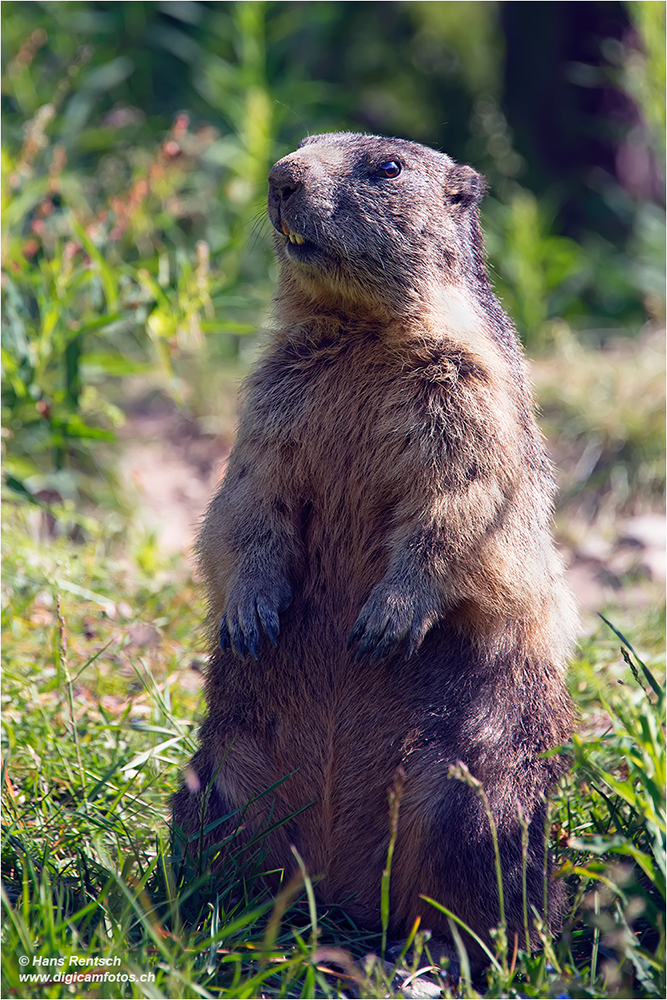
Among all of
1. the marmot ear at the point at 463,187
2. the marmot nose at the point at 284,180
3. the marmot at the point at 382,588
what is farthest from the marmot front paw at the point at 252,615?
the marmot ear at the point at 463,187

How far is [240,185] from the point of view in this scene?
8.83 m

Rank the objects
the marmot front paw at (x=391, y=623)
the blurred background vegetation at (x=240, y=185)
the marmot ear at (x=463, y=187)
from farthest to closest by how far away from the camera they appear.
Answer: the blurred background vegetation at (x=240, y=185) < the marmot ear at (x=463, y=187) < the marmot front paw at (x=391, y=623)

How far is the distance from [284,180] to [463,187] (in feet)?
2.76

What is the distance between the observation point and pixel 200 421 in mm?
8180

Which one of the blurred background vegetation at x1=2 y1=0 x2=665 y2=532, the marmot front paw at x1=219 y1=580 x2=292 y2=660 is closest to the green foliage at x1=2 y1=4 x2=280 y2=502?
the blurred background vegetation at x1=2 y1=0 x2=665 y2=532

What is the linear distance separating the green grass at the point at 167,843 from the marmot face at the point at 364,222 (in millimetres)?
1513

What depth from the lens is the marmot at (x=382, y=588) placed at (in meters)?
3.21

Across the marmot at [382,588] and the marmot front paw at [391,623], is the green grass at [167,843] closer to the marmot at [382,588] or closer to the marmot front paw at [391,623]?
the marmot at [382,588]

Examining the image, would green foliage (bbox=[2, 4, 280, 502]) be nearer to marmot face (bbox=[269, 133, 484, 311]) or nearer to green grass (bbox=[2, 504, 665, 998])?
green grass (bbox=[2, 504, 665, 998])

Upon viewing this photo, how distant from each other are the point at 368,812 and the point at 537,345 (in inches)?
267

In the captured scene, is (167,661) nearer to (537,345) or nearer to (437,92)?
(537,345)

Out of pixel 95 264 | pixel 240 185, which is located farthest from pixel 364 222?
pixel 240 185

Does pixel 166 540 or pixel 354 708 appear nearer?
pixel 354 708

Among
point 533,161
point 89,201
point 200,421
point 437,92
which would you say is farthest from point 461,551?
point 437,92
